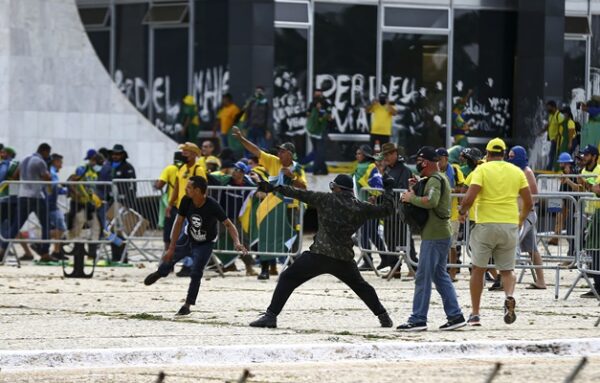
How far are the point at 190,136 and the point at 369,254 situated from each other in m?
10.5

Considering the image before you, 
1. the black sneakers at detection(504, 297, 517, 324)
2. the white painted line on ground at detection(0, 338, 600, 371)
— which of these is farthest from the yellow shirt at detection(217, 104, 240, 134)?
the white painted line on ground at detection(0, 338, 600, 371)

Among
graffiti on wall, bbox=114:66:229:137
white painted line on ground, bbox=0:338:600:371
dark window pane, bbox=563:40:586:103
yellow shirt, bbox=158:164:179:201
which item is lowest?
white painted line on ground, bbox=0:338:600:371

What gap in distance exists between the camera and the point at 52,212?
23.1 metres

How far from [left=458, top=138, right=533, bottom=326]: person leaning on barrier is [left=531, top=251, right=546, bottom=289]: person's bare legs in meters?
3.99

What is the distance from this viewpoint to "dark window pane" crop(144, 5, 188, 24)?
31.2m

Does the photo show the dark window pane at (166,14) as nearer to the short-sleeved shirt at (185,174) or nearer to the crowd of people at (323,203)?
the crowd of people at (323,203)

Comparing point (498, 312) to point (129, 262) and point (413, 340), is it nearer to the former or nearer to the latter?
point (413, 340)

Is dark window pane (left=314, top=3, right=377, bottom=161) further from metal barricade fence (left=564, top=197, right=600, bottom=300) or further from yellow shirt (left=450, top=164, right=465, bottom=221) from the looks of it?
metal barricade fence (left=564, top=197, right=600, bottom=300)

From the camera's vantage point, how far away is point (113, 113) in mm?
30109

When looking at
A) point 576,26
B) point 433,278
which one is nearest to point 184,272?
point 433,278

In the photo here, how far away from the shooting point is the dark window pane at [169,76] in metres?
31.4

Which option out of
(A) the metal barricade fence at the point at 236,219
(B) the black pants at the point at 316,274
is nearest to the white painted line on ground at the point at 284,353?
(B) the black pants at the point at 316,274

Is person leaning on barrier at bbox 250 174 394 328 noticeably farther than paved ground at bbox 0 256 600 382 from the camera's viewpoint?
Yes

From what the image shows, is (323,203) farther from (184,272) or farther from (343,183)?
(184,272)
